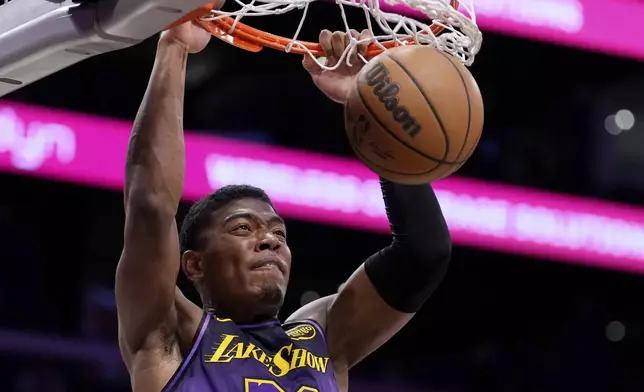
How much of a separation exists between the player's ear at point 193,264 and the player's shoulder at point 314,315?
288mm

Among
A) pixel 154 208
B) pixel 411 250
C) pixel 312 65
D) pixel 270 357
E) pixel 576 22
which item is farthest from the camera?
pixel 576 22

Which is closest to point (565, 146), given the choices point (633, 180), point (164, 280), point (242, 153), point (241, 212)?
point (633, 180)

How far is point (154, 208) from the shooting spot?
2.63 metres

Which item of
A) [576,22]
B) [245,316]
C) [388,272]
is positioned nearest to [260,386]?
[245,316]

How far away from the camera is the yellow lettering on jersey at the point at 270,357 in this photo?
280cm

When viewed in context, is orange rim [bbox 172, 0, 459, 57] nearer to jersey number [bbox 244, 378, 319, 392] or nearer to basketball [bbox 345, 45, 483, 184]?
basketball [bbox 345, 45, 483, 184]

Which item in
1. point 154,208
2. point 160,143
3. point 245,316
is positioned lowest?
point 245,316

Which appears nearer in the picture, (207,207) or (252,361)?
(252,361)

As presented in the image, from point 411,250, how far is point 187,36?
2.71 ft

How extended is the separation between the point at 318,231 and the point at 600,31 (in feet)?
5.65

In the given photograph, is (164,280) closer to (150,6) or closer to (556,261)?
(150,6)

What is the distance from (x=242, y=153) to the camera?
16.6ft

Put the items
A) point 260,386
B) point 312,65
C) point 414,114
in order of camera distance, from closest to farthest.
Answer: point 414,114
point 260,386
point 312,65

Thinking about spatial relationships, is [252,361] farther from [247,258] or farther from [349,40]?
[349,40]
